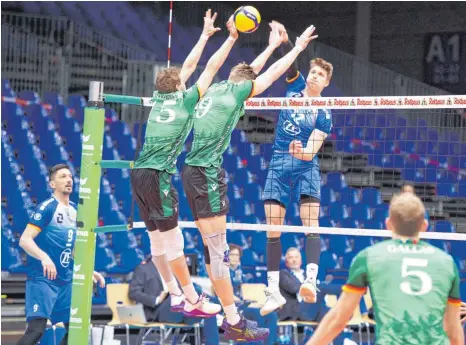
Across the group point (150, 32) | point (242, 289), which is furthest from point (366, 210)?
point (150, 32)

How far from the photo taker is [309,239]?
30.6 feet

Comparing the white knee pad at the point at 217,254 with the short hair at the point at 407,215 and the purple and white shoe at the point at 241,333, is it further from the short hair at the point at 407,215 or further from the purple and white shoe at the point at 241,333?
the short hair at the point at 407,215

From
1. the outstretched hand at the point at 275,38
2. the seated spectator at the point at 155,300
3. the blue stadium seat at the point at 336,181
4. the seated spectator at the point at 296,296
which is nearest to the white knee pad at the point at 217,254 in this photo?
the outstretched hand at the point at 275,38

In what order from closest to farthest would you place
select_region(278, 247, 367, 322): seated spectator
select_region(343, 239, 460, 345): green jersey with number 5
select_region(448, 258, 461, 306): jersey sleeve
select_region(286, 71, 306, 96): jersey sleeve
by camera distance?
select_region(343, 239, 460, 345): green jersey with number 5 < select_region(448, 258, 461, 306): jersey sleeve < select_region(286, 71, 306, 96): jersey sleeve < select_region(278, 247, 367, 322): seated spectator

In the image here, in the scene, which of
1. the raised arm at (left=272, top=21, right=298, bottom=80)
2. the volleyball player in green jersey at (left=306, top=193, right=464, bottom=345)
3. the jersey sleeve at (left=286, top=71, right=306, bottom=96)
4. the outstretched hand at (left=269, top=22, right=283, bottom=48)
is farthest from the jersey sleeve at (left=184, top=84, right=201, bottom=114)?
the volleyball player in green jersey at (left=306, top=193, right=464, bottom=345)

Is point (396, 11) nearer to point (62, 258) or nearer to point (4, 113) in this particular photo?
point (4, 113)

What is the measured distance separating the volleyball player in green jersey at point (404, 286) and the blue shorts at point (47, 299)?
16.7 ft

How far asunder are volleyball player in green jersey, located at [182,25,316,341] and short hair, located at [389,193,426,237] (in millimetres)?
3162

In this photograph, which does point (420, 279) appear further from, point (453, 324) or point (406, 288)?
point (453, 324)

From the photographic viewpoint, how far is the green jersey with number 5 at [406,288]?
211 inches

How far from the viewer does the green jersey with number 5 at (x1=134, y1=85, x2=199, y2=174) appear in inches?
340

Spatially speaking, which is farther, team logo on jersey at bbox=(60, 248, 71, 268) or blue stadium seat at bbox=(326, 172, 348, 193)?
blue stadium seat at bbox=(326, 172, 348, 193)

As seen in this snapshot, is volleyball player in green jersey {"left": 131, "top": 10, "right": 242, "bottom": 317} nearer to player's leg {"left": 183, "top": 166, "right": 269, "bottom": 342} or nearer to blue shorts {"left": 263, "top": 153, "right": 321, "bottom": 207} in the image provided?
player's leg {"left": 183, "top": 166, "right": 269, "bottom": 342}

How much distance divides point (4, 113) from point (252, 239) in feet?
15.8
